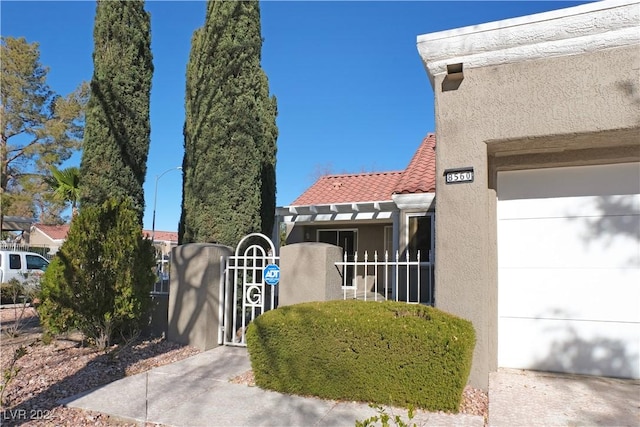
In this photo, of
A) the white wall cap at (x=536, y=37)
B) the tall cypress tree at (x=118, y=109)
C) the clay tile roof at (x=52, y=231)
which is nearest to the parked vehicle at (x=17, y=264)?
the tall cypress tree at (x=118, y=109)

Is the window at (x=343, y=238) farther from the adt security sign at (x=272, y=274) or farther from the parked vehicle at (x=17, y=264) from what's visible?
the parked vehicle at (x=17, y=264)

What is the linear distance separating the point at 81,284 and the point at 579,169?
22.8ft

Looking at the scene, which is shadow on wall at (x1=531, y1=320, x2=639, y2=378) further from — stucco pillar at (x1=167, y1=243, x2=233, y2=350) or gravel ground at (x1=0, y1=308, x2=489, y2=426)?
stucco pillar at (x1=167, y1=243, x2=233, y2=350)

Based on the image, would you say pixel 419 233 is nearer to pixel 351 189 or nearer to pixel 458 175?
pixel 351 189

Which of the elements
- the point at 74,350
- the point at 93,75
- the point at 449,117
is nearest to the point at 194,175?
the point at 93,75

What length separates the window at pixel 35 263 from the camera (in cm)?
1567

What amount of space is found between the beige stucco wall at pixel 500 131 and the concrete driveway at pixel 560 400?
38 centimetres

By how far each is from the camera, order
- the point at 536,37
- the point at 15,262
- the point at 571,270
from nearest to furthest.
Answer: the point at 536,37 < the point at 571,270 < the point at 15,262

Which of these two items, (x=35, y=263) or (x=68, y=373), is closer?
(x=68, y=373)

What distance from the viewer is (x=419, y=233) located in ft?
35.8

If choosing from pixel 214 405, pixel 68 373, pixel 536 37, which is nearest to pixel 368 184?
pixel 536 37

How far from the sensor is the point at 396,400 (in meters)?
4.36

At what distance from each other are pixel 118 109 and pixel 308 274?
4560 millimetres

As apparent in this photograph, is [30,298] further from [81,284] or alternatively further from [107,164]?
[107,164]
